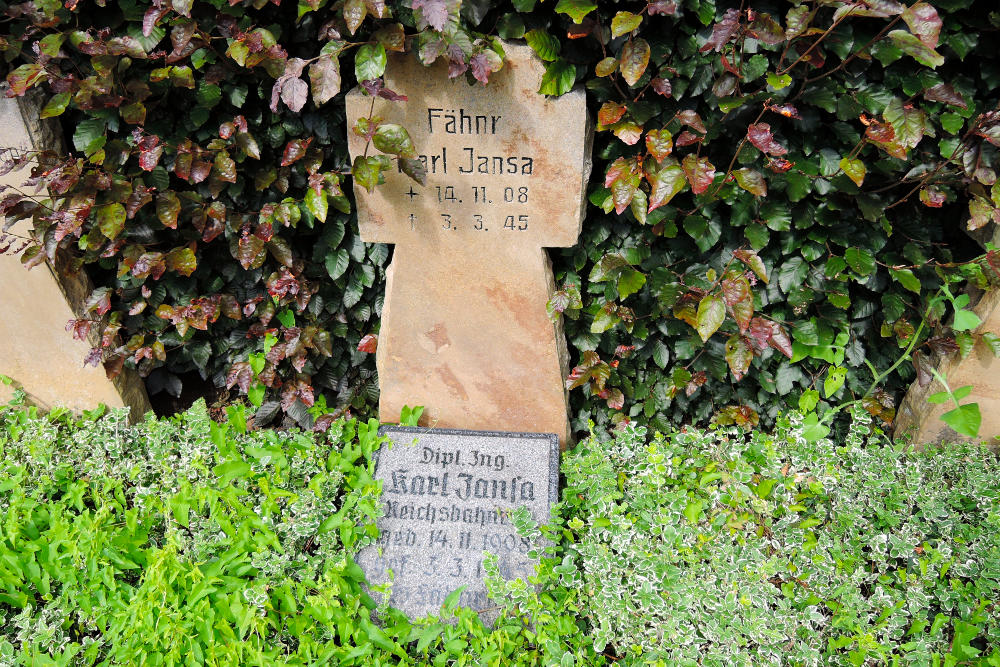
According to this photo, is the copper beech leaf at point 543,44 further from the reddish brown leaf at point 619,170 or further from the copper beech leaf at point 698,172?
the copper beech leaf at point 698,172

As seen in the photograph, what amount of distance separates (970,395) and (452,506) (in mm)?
1830

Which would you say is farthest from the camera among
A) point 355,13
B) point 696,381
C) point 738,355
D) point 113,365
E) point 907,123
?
point 113,365

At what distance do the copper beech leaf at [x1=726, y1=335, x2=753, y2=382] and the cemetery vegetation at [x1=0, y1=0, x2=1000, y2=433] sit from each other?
1 cm

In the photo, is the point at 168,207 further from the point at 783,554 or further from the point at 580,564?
the point at 783,554

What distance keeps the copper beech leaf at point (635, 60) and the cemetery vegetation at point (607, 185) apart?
18mm

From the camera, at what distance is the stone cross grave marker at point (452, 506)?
6.81ft

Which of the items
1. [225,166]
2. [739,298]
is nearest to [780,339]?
[739,298]

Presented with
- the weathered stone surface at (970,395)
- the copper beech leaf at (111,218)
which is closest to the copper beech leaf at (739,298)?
the weathered stone surface at (970,395)

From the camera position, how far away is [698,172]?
2.00 m

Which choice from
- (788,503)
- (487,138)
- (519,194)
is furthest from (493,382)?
(788,503)

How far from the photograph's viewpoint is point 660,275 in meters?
2.32

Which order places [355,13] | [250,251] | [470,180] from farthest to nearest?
[250,251] < [470,180] < [355,13]

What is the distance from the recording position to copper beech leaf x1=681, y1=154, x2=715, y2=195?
199 cm

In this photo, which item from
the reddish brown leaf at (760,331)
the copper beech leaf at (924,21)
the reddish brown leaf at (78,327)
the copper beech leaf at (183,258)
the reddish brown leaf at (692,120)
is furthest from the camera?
the reddish brown leaf at (78,327)
